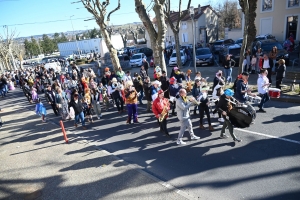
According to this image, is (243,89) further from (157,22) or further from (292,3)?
(292,3)

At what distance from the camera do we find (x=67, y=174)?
223 inches

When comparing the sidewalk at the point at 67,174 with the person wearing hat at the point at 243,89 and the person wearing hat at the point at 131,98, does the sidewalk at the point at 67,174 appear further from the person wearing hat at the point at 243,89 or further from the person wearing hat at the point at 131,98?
the person wearing hat at the point at 243,89

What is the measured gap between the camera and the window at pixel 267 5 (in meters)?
25.8

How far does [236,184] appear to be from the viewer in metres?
4.59

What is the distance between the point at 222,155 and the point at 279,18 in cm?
2624

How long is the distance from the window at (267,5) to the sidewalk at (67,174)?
27768mm

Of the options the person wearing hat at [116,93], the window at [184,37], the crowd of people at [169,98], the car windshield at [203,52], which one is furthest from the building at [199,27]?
the person wearing hat at [116,93]

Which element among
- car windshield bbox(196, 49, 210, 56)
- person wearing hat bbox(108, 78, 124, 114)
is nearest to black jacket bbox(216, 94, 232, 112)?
person wearing hat bbox(108, 78, 124, 114)

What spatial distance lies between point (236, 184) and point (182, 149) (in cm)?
191

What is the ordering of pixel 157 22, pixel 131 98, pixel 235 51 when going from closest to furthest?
A: 1. pixel 131 98
2. pixel 157 22
3. pixel 235 51

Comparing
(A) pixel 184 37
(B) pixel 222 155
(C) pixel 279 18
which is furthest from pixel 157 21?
(A) pixel 184 37

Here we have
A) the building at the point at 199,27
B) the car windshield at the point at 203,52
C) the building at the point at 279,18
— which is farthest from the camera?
the building at the point at 199,27

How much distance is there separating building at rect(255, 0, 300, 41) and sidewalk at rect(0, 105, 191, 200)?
26805 mm

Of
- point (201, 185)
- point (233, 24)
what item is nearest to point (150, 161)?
point (201, 185)
